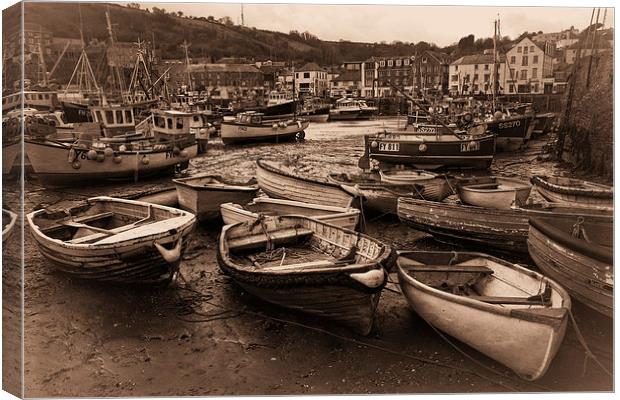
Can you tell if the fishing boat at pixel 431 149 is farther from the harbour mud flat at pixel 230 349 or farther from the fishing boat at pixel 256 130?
the fishing boat at pixel 256 130

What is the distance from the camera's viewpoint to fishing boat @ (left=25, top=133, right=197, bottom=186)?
999cm

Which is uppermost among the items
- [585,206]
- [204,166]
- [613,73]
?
[613,73]

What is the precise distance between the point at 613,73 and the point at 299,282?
3411mm

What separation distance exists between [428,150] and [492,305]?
31.7 feet

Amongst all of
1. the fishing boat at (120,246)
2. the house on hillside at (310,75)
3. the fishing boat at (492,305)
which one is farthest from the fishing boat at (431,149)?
the fishing boat at (492,305)

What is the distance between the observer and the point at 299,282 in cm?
494

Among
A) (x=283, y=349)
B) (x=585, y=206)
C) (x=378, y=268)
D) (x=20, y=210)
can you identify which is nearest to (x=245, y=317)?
(x=283, y=349)

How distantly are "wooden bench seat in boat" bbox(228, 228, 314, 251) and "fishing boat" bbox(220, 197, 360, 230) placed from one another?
0.34 m

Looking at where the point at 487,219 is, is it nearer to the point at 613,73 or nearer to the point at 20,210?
the point at 613,73

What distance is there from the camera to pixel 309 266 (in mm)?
5340

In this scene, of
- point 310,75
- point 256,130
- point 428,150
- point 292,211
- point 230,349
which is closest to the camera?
point 230,349

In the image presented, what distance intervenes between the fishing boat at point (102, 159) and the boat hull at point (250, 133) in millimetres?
7350

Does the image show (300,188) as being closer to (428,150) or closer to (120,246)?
(120,246)

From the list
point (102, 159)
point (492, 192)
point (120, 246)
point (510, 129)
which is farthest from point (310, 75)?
point (510, 129)
